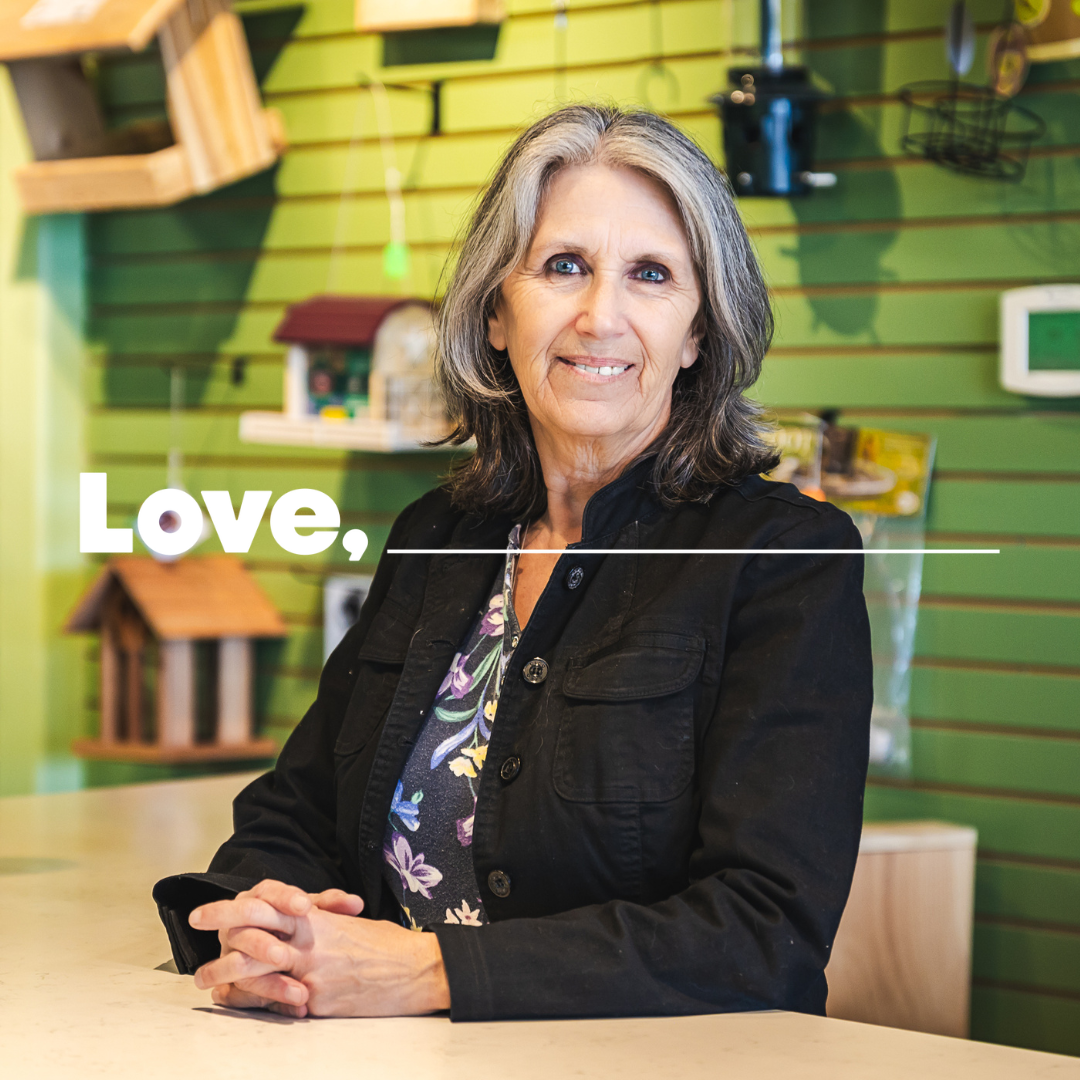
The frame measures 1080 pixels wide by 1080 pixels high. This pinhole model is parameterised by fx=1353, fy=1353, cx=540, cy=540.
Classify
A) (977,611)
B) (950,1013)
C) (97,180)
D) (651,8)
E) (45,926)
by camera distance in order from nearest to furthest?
(45,926)
(950,1013)
(977,611)
(651,8)
(97,180)

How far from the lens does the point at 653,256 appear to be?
3.88ft

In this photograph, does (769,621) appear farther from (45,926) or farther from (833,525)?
(45,926)

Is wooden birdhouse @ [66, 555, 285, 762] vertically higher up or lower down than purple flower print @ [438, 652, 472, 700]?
lower down

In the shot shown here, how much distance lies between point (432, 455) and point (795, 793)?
2263 mm

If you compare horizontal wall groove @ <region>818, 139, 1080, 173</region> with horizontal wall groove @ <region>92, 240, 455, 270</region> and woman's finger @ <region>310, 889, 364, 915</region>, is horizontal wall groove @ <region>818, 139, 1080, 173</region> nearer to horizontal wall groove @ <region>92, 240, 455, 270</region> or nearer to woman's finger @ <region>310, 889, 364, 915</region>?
horizontal wall groove @ <region>92, 240, 455, 270</region>

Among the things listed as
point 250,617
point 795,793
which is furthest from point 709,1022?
point 250,617

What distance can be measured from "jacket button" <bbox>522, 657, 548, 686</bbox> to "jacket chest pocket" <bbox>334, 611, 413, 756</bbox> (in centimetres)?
15

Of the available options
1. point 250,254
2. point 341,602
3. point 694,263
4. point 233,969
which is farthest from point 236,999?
point 250,254

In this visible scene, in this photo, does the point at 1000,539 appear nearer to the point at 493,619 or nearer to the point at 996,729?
the point at 996,729

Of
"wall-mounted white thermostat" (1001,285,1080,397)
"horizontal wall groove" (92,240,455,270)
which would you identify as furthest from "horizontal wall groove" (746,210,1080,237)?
"horizontal wall groove" (92,240,455,270)

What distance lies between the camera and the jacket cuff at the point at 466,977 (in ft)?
3.14

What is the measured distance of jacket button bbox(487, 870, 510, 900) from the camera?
110cm

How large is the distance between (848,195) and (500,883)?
1971 mm

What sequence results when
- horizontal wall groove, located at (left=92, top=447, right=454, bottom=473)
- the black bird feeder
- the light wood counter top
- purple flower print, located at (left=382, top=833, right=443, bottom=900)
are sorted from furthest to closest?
1. horizontal wall groove, located at (left=92, top=447, right=454, bottom=473)
2. the black bird feeder
3. purple flower print, located at (left=382, top=833, right=443, bottom=900)
4. the light wood counter top
